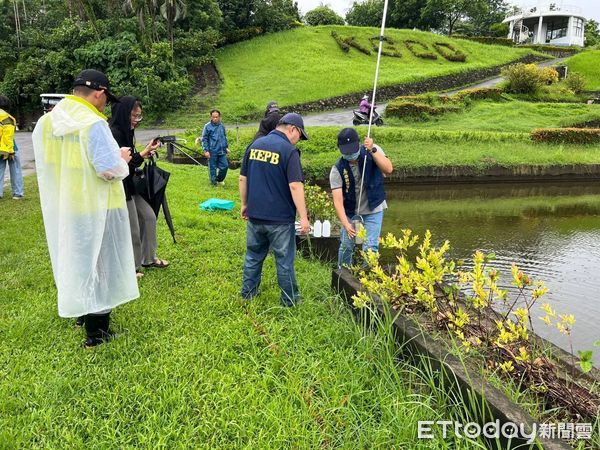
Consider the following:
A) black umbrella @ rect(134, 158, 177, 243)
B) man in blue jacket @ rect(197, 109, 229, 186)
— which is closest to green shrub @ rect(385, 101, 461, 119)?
man in blue jacket @ rect(197, 109, 229, 186)

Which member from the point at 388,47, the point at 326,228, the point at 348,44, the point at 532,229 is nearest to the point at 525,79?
the point at 388,47

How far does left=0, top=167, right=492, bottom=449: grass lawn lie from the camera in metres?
2.53

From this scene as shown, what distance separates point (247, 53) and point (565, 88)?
2135 centimetres

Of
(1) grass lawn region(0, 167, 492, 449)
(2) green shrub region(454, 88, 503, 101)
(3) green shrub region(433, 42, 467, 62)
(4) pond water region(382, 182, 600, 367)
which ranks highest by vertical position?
(3) green shrub region(433, 42, 467, 62)

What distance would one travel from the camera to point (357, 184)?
188 inches

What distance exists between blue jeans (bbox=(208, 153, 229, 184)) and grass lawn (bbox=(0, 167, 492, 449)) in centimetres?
578

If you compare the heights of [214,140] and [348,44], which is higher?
[348,44]

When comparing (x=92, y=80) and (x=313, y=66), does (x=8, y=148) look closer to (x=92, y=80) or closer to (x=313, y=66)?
(x=92, y=80)

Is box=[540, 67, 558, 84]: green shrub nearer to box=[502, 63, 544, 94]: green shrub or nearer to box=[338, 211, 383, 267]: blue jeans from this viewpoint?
box=[502, 63, 544, 94]: green shrub

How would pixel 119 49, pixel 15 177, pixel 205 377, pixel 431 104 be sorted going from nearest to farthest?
pixel 205 377 < pixel 15 177 < pixel 119 49 < pixel 431 104

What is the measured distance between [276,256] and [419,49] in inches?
1460

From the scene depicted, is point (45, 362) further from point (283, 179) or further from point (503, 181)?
point (503, 181)

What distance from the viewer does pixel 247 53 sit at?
109 ft

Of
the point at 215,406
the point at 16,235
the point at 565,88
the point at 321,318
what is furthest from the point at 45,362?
the point at 565,88
